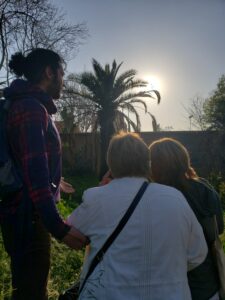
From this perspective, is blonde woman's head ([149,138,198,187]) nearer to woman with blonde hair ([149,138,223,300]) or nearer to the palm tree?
woman with blonde hair ([149,138,223,300])

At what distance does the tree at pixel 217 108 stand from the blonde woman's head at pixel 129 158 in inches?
1065

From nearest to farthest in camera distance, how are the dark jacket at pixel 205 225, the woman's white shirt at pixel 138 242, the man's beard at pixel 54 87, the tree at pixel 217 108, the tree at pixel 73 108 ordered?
the woman's white shirt at pixel 138 242 → the man's beard at pixel 54 87 → the dark jacket at pixel 205 225 → the tree at pixel 73 108 → the tree at pixel 217 108

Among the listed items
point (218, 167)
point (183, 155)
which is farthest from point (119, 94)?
point (183, 155)

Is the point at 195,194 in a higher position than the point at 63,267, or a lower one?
higher

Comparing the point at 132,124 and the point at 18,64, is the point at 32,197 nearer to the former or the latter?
the point at 18,64

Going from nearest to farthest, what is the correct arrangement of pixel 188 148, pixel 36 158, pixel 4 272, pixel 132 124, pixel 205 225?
1. pixel 36 158
2. pixel 205 225
3. pixel 4 272
4. pixel 132 124
5. pixel 188 148

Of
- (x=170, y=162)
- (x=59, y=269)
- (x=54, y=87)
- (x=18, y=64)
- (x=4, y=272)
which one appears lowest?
(x=59, y=269)

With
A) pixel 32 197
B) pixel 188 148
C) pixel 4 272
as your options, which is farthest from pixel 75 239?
pixel 188 148

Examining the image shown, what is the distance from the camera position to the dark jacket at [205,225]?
3.22 m

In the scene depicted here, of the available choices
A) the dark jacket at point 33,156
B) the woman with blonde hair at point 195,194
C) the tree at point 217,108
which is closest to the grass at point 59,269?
the dark jacket at point 33,156

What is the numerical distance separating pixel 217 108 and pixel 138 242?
3038 centimetres

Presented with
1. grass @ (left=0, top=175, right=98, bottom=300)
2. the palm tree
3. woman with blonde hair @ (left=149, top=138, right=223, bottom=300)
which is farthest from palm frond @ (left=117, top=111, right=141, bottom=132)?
woman with blonde hair @ (left=149, top=138, right=223, bottom=300)

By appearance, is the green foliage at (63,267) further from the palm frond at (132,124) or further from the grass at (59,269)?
the palm frond at (132,124)

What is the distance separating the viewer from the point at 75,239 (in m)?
2.65
